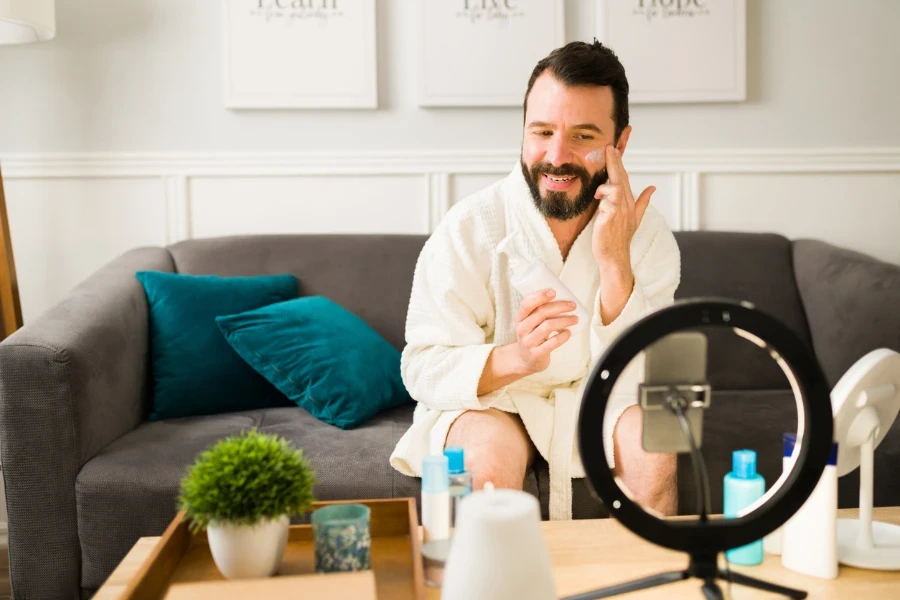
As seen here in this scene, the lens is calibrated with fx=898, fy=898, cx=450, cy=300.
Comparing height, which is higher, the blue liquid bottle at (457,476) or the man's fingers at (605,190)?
the man's fingers at (605,190)

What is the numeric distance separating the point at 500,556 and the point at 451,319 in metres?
0.98

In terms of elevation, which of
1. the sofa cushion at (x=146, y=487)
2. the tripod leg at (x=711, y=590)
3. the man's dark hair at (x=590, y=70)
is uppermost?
the man's dark hair at (x=590, y=70)

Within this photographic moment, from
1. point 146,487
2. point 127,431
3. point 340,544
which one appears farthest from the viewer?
point 127,431

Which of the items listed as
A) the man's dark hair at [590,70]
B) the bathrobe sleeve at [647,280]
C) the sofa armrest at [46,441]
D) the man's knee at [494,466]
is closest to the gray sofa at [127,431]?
the sofa armrest at [46,441]

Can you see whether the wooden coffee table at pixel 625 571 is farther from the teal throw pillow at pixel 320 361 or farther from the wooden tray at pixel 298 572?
the teal throw pillow at pixel 320 361

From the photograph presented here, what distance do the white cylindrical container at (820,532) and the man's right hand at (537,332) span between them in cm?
47

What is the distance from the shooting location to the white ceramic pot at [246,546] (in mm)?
1037

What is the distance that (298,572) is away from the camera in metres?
1.12

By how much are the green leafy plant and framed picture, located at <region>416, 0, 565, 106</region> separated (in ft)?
5.89

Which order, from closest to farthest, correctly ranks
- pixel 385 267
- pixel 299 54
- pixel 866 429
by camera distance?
pixel 866 429 < pixel 385 267 < pixel 299 54

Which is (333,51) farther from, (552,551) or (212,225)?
(552,551)

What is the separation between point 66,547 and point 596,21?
1.99 meters

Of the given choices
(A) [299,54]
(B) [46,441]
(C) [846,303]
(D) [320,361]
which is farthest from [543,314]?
(A) [299,54]

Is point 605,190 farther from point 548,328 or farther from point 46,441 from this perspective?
point 46,441
